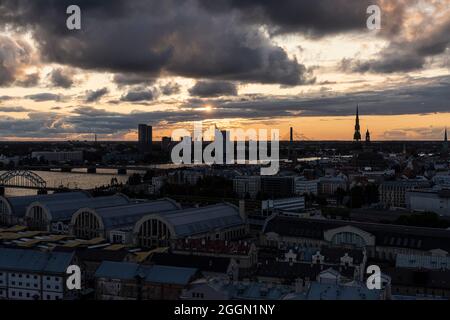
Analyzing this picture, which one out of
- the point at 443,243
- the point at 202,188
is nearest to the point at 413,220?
the point at 443,243

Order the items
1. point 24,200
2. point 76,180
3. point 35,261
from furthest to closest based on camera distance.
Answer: point 76,180
point 24,200
point 35,261

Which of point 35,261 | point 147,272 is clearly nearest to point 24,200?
point 35,261

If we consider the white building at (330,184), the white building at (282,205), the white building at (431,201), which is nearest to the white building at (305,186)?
the white building at (330,184)

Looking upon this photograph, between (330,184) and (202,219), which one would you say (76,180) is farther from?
(202,219)

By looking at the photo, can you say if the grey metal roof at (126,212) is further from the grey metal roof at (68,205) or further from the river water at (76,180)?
the river water at (76,180)

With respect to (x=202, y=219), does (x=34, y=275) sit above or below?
below
